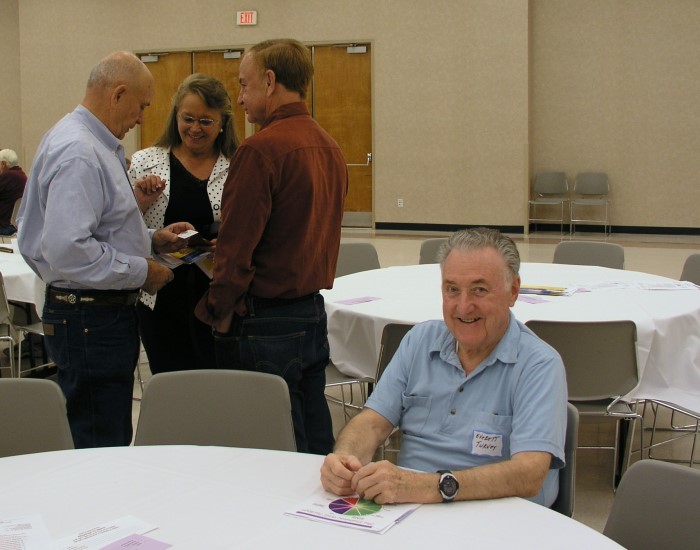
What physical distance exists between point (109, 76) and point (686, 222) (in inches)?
452

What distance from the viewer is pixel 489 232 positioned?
2227mm

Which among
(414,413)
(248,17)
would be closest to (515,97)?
(248,17)

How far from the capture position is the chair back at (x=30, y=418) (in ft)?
7.75

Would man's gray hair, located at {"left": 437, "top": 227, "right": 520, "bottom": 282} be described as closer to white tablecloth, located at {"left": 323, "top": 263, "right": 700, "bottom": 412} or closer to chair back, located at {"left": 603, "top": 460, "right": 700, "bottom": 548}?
chair back, located at {"left": 603, "top": 460, "right": 700, "bottom": 548}

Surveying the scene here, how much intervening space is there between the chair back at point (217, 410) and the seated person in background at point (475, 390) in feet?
1.10

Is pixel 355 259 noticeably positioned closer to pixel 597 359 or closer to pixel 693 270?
pixel 693 270

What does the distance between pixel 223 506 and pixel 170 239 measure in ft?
5.03

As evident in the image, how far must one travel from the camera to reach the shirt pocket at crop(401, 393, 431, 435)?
7.20 feet

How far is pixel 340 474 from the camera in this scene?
70.7 inches

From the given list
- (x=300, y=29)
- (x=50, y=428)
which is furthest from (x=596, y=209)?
(x=50, y=428)

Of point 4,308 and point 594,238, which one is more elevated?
point 4,308

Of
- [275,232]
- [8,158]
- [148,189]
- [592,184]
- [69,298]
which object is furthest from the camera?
[592,184]

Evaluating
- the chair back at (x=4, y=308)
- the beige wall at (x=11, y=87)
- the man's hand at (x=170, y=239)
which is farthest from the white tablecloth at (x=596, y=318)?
the beige wall at (x=11, y=87)

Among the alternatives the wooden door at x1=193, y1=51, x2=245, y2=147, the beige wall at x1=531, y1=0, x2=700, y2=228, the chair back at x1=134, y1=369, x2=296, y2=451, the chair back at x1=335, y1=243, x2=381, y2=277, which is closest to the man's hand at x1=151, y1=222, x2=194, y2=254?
the chair back at x1=134, y1=369, x2=296, y2=451
